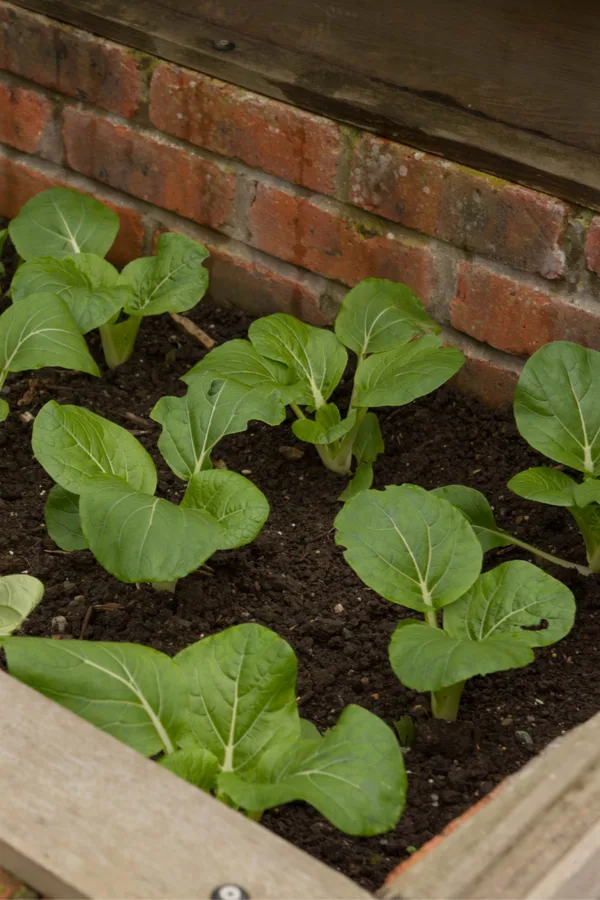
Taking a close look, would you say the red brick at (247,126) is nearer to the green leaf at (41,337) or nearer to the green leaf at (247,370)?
the green leaf at (247,370)

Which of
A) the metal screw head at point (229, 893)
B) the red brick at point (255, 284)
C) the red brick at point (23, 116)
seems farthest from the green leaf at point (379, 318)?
the metal screw head at point (229, 893)

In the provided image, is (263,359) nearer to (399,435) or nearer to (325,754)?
(399,435)

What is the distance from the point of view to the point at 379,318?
5.59ft

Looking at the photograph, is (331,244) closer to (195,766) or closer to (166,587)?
(166,587)

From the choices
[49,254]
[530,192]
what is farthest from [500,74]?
[49,254]

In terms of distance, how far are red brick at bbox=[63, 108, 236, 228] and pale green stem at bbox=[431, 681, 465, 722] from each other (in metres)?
1.00

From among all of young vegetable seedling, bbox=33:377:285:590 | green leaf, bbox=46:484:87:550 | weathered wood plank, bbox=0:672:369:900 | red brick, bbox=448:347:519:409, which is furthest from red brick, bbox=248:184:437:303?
weathered wood plank, bbox=0:672:369:900

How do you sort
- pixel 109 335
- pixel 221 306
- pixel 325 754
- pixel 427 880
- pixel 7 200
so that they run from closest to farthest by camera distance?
pixel 427 880 → pixel 325 754 → pixel 109 335 → pixel 221 306 → pixel 7 200

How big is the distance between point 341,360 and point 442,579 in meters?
0.50

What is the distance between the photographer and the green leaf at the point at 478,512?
4.87 feet

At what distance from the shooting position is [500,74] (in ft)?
5.21

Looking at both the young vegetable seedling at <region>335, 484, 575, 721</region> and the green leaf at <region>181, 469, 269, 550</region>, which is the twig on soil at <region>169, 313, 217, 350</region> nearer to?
the green leaf at <region>181, 469, 269, 550</region>

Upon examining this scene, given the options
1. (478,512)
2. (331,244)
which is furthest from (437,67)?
(478,512)

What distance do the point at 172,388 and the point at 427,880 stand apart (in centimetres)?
111
